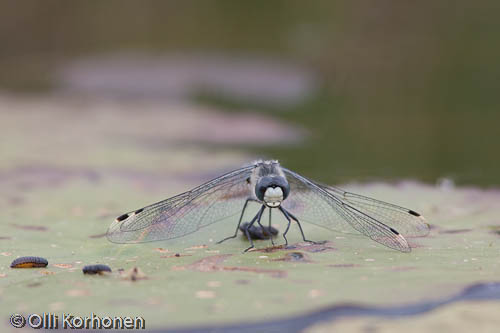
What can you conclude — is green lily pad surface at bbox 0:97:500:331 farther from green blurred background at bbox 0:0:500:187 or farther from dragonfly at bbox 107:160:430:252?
green blurred background at bbox 0:0:500:187

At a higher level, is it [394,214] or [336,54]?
[336,54]

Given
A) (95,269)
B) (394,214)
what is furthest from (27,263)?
(394,214)

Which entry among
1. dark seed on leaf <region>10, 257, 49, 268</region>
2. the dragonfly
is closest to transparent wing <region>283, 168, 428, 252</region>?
the dragonfly

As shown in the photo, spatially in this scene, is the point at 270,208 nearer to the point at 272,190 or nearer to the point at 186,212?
the point at 272,190

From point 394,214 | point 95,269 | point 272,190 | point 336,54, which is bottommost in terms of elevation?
point 95,269

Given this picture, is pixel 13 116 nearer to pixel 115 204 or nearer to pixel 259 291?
pixel 115 204
